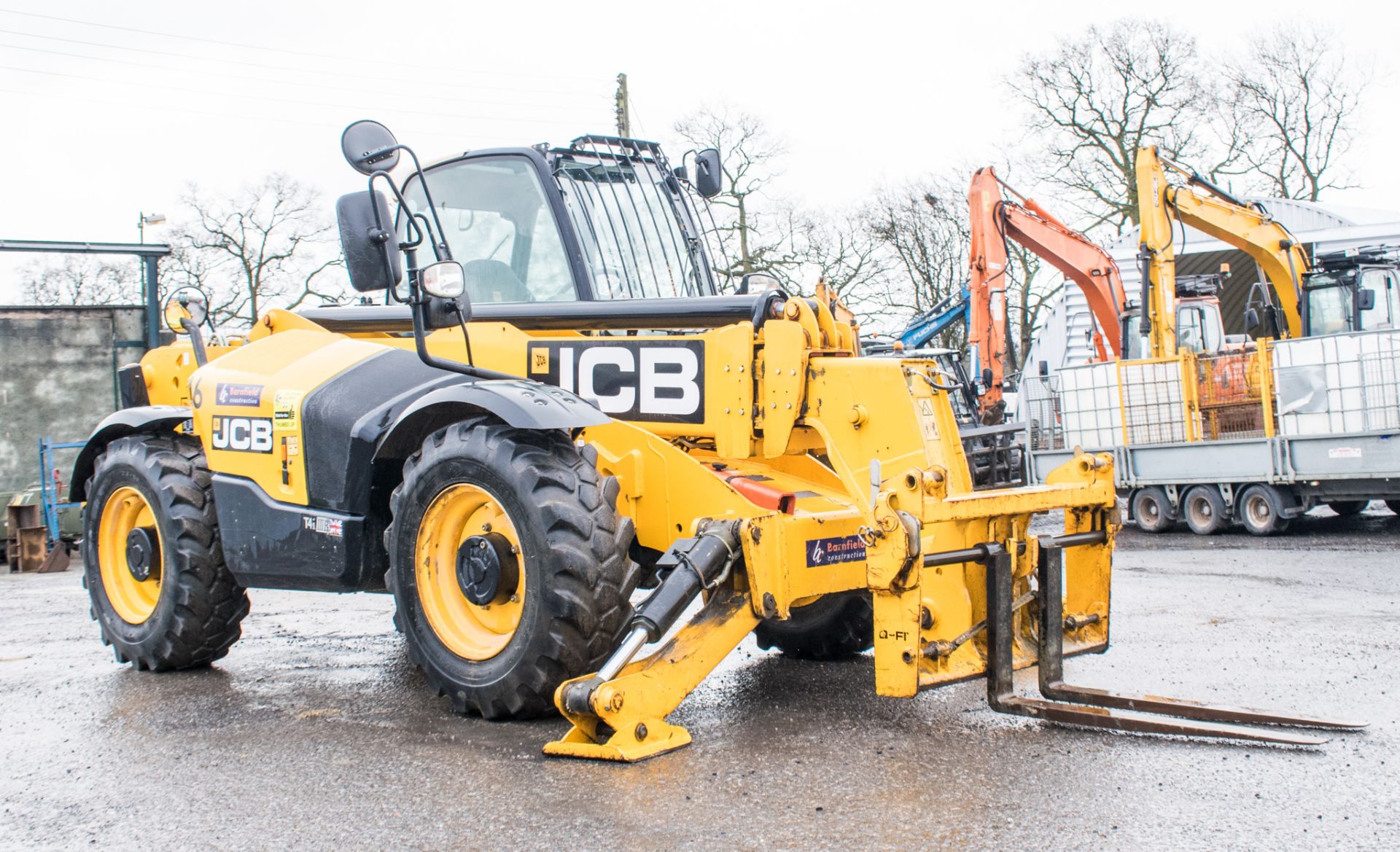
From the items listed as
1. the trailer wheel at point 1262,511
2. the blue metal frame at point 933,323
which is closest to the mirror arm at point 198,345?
the trailer wheel at point 1262,511

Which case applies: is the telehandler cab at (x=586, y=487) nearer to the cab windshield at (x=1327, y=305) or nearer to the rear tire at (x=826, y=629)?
the rear tire at (x=826, y=629)

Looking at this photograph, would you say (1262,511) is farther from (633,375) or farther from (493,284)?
(493,284)

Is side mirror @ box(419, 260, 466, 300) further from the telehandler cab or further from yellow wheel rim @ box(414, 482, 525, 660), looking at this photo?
yellow wheel rim @ box(414, 482, 525, 660)

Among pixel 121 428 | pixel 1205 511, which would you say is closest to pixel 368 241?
pixel 121 428

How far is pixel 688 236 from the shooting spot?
674 centimetres

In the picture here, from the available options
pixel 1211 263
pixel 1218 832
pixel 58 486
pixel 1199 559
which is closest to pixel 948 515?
pixel 1218 832

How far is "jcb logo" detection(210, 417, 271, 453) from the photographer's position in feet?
20.4

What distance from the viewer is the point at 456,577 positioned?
17.7 ft

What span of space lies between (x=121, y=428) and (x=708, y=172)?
11.6 feet

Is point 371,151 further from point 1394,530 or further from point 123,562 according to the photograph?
point 1394,530

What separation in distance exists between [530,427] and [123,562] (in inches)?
136

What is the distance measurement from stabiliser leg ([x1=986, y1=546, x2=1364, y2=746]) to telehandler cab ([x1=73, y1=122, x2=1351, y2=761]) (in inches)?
0.5

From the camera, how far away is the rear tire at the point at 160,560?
21.4 ft

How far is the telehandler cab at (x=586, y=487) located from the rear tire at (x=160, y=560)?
0.02 meters
